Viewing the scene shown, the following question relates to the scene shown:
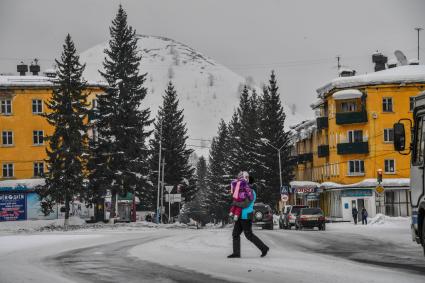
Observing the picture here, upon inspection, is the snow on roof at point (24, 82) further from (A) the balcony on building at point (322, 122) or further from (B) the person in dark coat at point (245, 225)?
(B) the person in dark coat at point (245, 225)

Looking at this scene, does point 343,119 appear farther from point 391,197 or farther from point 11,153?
point 11,153

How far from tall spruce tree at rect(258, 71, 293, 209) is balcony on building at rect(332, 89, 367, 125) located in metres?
9.43

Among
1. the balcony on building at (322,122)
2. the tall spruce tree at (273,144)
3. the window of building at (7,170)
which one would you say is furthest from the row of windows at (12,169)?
the balcony on building at (322,122)

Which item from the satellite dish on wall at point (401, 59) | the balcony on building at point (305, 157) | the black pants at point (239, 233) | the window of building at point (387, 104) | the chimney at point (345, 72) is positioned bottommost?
the black pants at point (239, 233)

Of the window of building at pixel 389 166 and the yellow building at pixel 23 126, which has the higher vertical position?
the yellow building at pixel 23 126

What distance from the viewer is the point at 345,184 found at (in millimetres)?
79562

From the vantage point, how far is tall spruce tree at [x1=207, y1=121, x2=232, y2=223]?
9931cm

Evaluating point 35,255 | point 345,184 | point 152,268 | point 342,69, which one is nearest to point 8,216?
point 345,184

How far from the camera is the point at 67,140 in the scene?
55.1 meters

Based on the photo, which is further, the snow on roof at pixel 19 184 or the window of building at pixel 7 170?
the window of building at pixel 7 170

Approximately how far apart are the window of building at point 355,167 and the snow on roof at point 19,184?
1243 inches

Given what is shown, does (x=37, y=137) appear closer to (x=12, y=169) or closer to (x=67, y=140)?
(x=12, y=169)

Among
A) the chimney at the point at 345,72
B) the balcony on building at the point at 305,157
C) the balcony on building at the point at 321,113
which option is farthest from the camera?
the balcony on building at the point at 305,157

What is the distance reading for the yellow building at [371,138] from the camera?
251 feet
